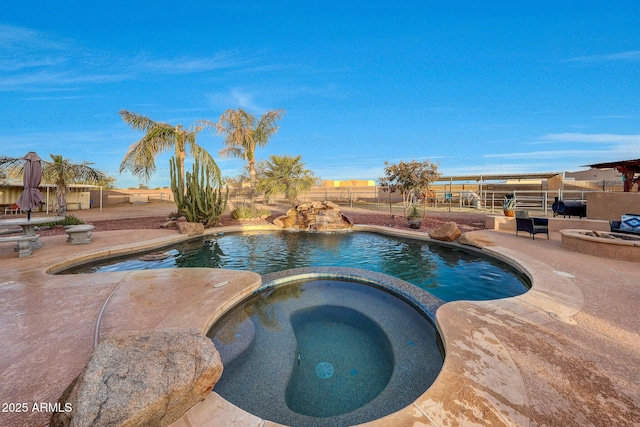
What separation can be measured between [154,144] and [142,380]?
47.2ft

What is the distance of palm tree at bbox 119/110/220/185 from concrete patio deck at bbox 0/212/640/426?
911 cm

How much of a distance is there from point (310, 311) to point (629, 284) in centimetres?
539

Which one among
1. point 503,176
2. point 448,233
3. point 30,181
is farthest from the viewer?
point 503,176

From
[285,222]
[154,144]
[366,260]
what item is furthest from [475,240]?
[154,144]

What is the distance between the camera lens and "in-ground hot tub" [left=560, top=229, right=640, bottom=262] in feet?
18.0

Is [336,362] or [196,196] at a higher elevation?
[196,196]

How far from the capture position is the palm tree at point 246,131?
15312 millimetres

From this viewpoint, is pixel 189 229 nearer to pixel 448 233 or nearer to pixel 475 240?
pixel 448 233

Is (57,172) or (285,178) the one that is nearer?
(57,172)

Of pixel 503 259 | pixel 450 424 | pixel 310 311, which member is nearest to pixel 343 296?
pixel 310 311

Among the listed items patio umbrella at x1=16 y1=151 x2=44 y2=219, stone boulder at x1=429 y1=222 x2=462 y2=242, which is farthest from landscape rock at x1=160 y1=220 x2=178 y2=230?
stone boulder at x1=429 y1=222 x2=462 y2=242

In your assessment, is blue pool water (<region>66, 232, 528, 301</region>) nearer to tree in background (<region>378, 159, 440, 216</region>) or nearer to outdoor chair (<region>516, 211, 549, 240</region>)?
outdoor chair (<region>516, 211, 549, 240</region>)

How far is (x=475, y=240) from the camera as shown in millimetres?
7555

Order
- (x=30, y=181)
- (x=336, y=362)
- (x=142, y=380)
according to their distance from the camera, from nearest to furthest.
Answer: (x=142, y=380) < (x=336, y=362) < (x=30, y=181)
